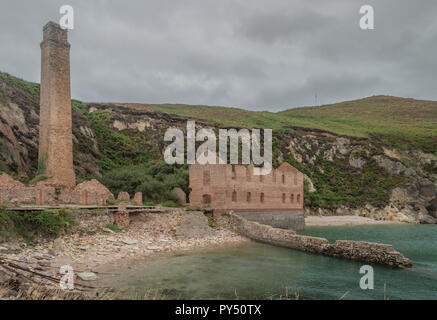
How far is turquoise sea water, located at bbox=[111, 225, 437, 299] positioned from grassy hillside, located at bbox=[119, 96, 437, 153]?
2207 inches

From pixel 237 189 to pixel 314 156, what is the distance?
43374 millimetres

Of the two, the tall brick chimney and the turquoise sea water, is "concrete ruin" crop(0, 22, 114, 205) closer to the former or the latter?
the tall brick chimney

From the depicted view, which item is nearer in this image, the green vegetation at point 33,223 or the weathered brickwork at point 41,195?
the green vegetation at point 33,223

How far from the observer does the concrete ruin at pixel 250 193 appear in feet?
84.4

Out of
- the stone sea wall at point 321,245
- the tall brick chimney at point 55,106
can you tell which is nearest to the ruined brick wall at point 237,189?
the stone sea wall at point 321,245

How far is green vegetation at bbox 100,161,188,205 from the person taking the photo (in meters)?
28.3

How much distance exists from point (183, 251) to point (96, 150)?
31273 millimetres

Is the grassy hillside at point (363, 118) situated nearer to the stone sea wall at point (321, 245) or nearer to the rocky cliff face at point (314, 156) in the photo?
the rocky cliff face at point (314, 156)

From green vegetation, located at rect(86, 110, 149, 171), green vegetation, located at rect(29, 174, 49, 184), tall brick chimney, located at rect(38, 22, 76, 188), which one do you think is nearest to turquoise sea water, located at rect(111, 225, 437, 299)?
green vegetation, located at rect(29, 174, 49, 184)

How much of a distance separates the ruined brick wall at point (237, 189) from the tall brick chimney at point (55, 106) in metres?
9.44

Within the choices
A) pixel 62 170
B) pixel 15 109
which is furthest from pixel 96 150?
pixel 62 170

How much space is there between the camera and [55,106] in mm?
24703

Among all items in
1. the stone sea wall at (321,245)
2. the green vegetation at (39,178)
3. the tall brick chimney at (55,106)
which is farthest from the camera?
the tall brick chimney at (55,106)

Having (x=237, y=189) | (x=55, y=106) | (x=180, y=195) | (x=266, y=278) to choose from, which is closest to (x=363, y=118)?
(x=237, y=189)
